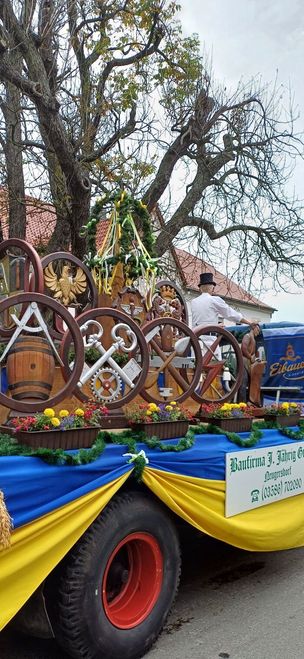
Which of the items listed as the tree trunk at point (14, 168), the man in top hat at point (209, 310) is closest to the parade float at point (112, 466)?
the man in top hat at point (209, 310)

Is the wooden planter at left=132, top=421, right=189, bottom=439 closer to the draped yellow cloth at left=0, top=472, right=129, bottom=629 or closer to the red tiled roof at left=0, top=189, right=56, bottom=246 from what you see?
the draped yellow cloth at left=0, top=472, right=129, bottom=629

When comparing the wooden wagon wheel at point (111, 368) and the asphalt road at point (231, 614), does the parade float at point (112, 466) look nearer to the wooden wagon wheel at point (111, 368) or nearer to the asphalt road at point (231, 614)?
the wooden wagon wheel at point (111, 368)

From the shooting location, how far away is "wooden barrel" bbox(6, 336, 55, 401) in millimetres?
3291

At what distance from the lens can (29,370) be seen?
130 inches

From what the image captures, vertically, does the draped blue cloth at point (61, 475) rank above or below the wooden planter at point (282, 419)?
below

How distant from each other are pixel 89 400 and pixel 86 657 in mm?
1394

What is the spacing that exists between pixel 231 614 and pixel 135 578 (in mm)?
861

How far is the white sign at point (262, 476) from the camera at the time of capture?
3.81m

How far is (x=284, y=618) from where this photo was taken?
368 cm

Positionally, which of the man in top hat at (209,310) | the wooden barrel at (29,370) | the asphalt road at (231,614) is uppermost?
the man in top hat at (209,310)

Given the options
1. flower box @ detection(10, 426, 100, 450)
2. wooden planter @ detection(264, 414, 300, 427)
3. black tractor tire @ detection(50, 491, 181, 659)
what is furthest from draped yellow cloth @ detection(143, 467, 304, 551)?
wooden planter @ detection(264, 414, 300, 427)

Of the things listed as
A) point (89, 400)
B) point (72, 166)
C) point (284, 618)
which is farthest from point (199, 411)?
point (72, 166)

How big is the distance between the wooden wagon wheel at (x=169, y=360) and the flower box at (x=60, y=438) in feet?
3.35

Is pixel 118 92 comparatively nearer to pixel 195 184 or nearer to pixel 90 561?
pixel 195 184
